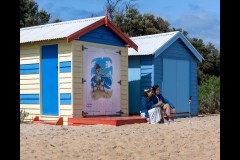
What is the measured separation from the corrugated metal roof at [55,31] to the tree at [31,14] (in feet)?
66.2

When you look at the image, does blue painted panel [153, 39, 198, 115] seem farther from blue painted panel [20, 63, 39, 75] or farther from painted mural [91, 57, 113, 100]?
blue painted panel [20, 63, 39, 75]

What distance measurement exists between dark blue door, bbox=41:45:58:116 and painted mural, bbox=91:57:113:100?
1.10 metres

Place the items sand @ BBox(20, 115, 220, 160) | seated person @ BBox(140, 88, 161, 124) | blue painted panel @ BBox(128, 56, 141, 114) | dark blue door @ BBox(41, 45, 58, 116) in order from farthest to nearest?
blue painted panel @ BBox(128, 56, 141, 114) → dark blue door @ BBox(41, 45, 58, 116) → seated person @ BBox(140, 88, 161, 124) → sand @ BBox(20, 115, 220, 160)

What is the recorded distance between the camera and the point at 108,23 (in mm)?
12383

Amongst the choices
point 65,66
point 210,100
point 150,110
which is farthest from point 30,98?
point 210,100

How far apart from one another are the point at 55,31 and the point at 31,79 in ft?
5.37

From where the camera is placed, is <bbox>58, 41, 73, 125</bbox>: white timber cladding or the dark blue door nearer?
Result: <bbox>58, 41, 73, 125</bbox>: white timber cladding

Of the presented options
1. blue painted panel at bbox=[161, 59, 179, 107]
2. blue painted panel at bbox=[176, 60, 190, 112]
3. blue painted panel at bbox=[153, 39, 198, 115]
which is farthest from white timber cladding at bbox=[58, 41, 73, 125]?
blue painted panel at bbox=[176, 60, 190, 112]

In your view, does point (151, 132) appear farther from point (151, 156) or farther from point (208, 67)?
point (208, 67)

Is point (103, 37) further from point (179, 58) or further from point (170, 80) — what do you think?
point (179, 58)

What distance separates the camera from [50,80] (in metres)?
11.8

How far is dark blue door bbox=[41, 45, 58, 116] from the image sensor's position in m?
11.6
